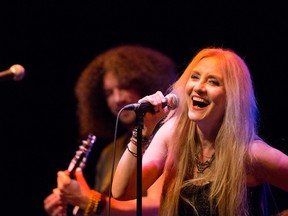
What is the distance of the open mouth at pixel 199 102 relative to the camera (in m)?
2.89

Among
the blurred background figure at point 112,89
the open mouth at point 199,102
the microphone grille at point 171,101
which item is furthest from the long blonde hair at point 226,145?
the blurred background figure at point 112,89

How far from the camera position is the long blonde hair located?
2799 millimetres

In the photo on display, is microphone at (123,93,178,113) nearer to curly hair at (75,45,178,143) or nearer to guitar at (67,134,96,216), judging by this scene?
guitar at (67,134,96,216)

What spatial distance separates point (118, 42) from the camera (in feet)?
16.4

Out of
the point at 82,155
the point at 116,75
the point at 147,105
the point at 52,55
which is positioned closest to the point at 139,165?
the point at 147,105

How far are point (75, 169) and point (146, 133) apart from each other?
3.31 feet

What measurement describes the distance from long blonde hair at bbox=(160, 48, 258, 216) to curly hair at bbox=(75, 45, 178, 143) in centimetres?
146

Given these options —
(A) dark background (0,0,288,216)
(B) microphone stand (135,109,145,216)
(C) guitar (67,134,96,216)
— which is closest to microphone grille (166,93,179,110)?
(B) microphone stand (135,109,145,216)

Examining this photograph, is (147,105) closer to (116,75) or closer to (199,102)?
(199,102)

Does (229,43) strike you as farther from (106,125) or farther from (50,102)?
(50,102)

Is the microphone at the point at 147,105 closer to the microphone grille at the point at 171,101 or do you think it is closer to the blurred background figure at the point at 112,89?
the microphone grille at the point at 171,101

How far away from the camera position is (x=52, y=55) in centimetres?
499

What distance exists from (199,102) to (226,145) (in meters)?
0.28

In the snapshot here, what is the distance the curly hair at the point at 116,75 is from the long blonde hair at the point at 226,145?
146 cm
